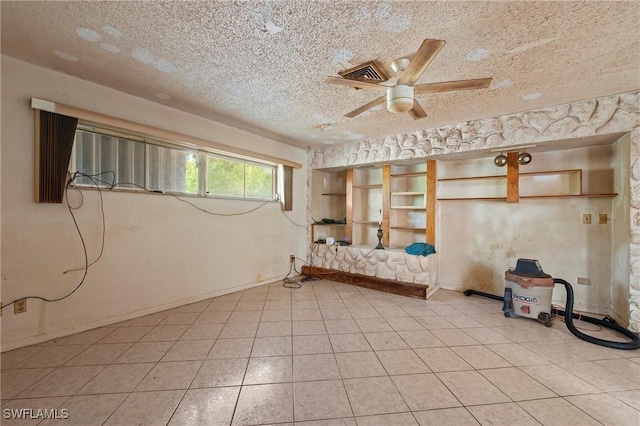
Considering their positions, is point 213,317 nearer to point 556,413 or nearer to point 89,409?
point 89,409

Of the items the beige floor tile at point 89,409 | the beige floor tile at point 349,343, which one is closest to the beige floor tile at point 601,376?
the beige floor tile at point 349,343

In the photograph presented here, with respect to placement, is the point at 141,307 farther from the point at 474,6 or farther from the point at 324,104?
the point at 474,6

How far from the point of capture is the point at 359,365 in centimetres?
187

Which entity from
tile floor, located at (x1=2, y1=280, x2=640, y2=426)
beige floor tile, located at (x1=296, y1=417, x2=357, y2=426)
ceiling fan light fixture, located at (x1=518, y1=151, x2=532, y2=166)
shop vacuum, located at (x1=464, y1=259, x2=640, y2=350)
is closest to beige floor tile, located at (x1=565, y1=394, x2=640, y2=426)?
tile floor, located at (x1=2, y1=280, x2=640, y2=426)

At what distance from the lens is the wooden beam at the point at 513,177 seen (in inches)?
127

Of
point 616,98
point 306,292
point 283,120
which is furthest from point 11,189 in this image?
point 616,98

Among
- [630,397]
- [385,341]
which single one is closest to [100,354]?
[385,341]

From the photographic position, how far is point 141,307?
2709 millimetres

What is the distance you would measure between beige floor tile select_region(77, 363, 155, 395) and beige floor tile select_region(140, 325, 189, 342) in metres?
0.38

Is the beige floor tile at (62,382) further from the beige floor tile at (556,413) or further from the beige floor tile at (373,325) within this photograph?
the beige floor tile at (556,413)

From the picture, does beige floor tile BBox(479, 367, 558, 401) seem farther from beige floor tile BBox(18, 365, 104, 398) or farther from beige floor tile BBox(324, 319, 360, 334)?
beige floor tile BBox(18, 365, 104, 398)

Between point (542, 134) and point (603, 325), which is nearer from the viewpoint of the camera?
point (603, 325)

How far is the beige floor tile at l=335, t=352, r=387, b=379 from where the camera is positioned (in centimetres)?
176

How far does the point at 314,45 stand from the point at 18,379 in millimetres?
3297
